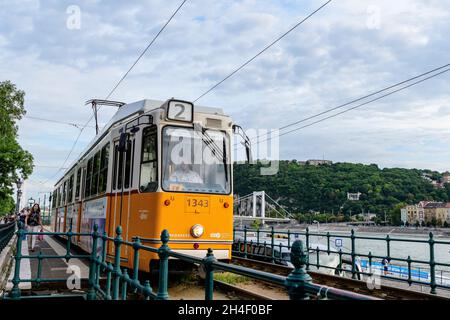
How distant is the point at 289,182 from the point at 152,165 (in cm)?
2286

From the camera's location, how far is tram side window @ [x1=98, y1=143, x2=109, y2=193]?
9516 mm

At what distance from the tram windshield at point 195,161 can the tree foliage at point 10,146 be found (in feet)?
72.0

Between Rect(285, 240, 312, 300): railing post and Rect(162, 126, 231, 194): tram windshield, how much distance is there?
5525mm

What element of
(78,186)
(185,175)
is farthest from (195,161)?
(78,186)

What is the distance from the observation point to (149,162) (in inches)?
311

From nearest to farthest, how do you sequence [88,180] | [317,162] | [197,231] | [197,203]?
[197,231]
[197,203]
[88,180]
[317,162]

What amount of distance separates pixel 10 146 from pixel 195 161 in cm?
2254

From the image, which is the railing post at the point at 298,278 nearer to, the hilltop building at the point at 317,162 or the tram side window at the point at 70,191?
the tram side window at the point at 70,191

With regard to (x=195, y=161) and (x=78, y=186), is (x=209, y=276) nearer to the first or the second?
(x=195, y=161)

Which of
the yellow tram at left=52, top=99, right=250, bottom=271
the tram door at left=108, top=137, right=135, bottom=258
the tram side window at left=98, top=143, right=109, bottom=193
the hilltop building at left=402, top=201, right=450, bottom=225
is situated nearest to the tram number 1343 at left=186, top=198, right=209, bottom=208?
the yellow tram at left=52, top=99, right=250, bottom=271

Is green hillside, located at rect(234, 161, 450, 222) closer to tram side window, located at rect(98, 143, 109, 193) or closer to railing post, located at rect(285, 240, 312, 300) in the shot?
tram side window, located at rect(98, 143, 109, 193)

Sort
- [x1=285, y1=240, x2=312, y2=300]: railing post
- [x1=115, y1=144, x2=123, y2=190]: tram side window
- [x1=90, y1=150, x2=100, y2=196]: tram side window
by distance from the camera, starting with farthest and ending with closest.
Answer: [x1=90, y1=150, x2=100, y2=196]: tram side window, [x1=115, y1=144, x2=123, y2=190]: tram side window, [x1=285, y1=240, x2=312, y2=300]: railing post
